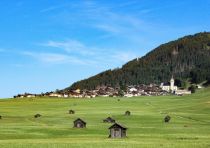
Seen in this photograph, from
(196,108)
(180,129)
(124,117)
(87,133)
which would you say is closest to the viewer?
(87,133)

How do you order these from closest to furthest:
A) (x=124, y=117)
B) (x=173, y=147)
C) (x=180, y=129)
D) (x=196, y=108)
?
1. (x=173, y=147)
2. (x=180, y=129)
3. (x=124, y=117)
4. (x=196, y=108)

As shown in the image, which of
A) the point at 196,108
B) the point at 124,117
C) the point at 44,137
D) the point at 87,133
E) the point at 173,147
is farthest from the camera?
the point at 196,108

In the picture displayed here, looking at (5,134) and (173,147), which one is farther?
(5,134)

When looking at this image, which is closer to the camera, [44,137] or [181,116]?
[44,137]

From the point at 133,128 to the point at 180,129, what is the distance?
291 inches

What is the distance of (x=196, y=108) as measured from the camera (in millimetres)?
147250

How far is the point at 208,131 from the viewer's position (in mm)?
84500

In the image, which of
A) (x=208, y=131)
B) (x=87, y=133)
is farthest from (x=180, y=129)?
(x=87, y=133)

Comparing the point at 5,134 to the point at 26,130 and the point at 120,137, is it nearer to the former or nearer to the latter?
the point at 26,130

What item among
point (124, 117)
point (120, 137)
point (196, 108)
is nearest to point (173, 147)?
point (120, 137)

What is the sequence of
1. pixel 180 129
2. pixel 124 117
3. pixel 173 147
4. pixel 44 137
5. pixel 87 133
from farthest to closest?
pixel 124 117
pixel 180 129
pixel 87 133
pixel 44 137
pixel 173 147

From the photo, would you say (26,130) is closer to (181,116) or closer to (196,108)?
(181,116)

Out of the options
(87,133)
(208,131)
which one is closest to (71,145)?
(87,133)

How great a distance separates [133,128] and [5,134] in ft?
74.0
